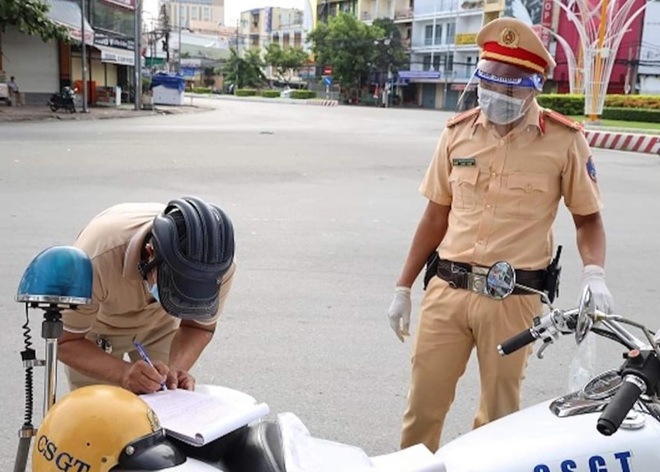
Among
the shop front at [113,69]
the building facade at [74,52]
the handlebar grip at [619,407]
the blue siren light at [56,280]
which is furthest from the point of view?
the shop front at [113,69]

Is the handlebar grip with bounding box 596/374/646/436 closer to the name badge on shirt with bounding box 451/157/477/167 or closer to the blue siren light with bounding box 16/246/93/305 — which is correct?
the blue siren light with bounding box 16/246/93/305

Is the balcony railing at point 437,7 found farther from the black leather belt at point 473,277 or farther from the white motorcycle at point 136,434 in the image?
the white motorcycle at point 136,434

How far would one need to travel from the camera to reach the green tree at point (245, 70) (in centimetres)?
7688

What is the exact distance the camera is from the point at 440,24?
202ft

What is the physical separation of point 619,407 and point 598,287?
3.53ft

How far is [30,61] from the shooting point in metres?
30.3

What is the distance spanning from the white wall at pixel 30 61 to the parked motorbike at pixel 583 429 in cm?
3096

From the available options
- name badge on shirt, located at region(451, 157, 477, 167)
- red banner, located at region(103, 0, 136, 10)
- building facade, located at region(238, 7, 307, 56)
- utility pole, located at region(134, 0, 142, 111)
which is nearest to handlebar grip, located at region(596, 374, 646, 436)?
name badge on shirt, located at region(451, 157, 477, 167)

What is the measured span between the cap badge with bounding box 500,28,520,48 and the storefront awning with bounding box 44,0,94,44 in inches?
1139

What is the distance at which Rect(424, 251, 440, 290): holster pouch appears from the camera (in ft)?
8.70

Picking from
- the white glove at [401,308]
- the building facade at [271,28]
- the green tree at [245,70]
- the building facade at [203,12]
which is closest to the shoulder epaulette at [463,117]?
the white glove at [401,308]

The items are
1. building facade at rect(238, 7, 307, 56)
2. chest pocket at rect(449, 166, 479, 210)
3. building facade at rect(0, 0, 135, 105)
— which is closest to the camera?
chest pocket at rect(449, 166, 479, 210)

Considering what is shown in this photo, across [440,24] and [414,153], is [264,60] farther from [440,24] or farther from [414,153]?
[414,153]

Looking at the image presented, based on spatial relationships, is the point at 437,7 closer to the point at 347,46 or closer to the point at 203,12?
the point at 347,46
